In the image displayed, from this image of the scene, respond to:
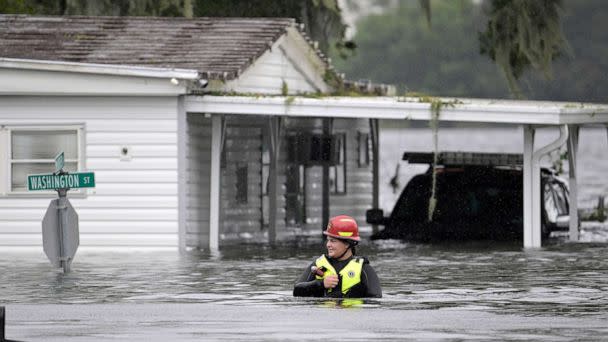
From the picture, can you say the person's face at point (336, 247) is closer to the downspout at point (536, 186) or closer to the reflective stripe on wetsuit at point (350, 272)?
the reflective stripe on wetsuit at point (350, 272)

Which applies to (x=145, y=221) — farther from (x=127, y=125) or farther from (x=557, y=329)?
(x=557, y=329)

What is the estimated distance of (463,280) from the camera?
20297 mm

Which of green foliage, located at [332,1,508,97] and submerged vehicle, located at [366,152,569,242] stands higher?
green foliage, located at [332,1,508,97]

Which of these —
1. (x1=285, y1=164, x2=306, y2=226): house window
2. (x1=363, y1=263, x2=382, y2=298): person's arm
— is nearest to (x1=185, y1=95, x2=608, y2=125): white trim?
(x1=285, y1=164, x2=306, y2=226): house window

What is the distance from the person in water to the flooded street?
0.14 metres

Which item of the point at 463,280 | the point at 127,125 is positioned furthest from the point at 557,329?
the point at 127,125

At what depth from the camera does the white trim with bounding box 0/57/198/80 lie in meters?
26.0

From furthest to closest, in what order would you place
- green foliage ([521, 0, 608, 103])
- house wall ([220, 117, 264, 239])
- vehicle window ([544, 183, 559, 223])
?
green foliage ([521, 0, 608, 103]), vehicle window ([544, 183, 559, 223]), house wall ([220, 117, 264, 239])

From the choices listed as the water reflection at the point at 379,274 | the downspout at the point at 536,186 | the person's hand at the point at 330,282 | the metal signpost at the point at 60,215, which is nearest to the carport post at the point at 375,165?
the water reflection at the point at 379,274

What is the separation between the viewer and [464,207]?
29.9 meters

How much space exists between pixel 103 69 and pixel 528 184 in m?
6.60

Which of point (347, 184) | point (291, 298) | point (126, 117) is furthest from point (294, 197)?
point (291, 298)

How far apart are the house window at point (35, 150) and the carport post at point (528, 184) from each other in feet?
22.4

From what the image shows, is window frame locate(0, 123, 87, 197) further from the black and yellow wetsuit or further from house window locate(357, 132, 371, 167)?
the black and yellow wetsuit
